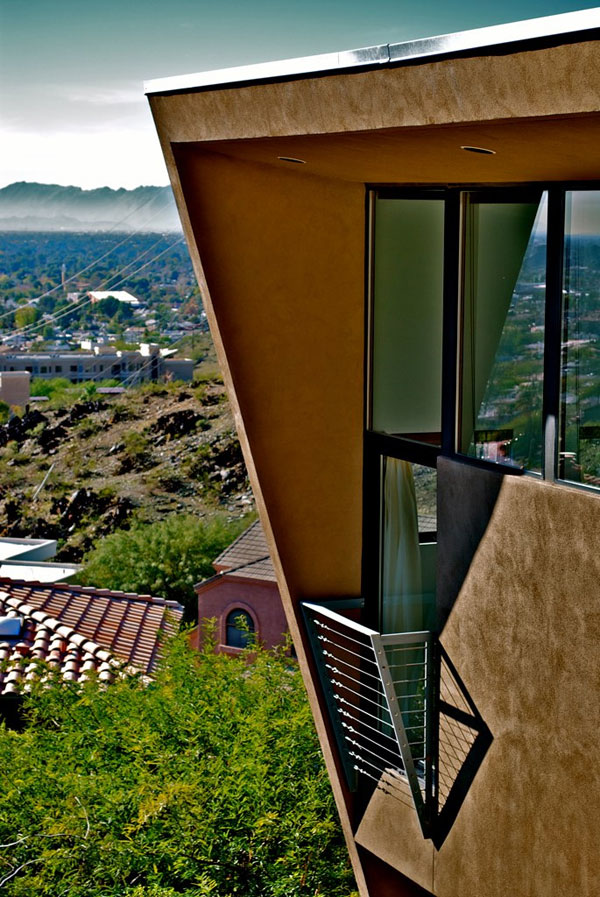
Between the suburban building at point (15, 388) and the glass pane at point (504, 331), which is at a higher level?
the glass pane at point (504, 331)

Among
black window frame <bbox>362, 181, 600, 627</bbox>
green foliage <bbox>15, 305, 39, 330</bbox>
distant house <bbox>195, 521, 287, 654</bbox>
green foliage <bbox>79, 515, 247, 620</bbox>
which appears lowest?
green foliage <bbox>79, 515, 247, 620</bbox>

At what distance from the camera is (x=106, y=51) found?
120m

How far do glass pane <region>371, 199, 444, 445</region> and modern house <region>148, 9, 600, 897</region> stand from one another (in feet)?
0.08

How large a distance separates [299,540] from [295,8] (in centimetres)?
11155

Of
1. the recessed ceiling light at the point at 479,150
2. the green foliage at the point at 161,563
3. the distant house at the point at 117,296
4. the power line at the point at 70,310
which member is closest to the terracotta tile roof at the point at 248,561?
the green foliage at the point at 161,563

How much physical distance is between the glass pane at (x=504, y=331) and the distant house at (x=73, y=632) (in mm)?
9102

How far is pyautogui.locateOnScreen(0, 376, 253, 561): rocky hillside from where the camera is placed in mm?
63438

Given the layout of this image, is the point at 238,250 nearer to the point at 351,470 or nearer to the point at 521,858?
the point at 351,470

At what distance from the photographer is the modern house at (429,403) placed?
17.5 feet

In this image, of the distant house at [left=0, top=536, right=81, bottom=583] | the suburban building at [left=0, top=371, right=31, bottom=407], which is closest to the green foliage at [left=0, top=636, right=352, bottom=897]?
the distant house at [left=0, top=536, right=81, bottom=583]

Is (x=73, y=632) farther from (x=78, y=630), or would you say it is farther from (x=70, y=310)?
(x=70, y=310)

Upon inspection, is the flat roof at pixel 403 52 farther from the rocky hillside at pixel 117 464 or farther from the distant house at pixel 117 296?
the distant house at pixel 117 296

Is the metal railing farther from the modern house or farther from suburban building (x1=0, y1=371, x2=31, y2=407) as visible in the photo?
suburban building (x1=0, y1=371, x2=31, y2=407)

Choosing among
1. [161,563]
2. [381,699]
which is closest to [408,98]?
[381,699]
